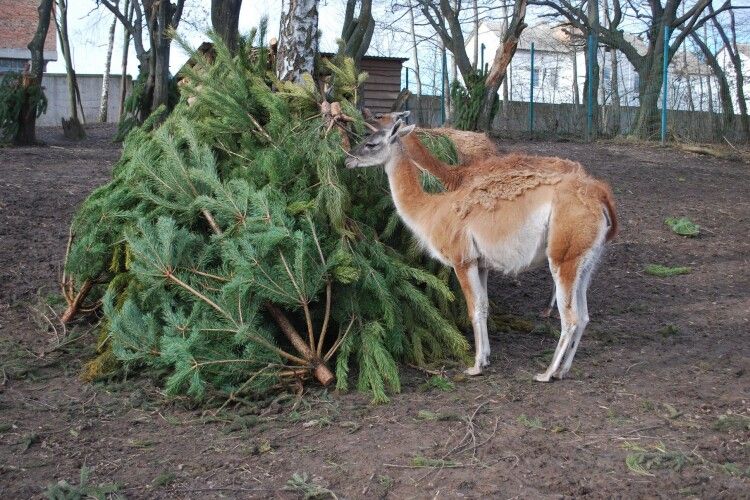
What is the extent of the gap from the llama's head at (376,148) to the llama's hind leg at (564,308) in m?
1.60

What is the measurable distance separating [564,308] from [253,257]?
2.21 metres

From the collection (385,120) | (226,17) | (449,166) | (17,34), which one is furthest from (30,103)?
(17,34)

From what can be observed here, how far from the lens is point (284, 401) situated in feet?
18.9

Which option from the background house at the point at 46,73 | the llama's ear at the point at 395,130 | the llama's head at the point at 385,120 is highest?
the background house at the point at 46,73

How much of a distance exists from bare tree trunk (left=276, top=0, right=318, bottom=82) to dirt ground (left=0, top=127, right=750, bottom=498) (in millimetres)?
2828

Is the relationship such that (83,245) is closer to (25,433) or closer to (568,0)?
(25,433)

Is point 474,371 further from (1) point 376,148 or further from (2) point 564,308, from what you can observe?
(1) point 376,148

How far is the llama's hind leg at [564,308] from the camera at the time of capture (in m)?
5.97

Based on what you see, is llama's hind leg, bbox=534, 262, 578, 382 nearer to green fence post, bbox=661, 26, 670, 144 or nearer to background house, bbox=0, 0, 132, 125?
green fence post, bbox=661, 26, 670, 144

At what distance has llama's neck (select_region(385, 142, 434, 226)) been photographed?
21.7 feet

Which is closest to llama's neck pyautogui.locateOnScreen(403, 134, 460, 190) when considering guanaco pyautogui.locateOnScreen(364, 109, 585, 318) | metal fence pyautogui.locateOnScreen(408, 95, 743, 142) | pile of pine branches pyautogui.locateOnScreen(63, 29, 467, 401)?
guanaco pyautogui.locateOnScreen(364, 109, 585, 318)

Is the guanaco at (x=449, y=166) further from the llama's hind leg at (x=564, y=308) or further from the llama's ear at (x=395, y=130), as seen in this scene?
the llama's hind leg at (x=564, y=308)

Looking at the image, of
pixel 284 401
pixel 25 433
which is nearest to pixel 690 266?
pixel 284 401

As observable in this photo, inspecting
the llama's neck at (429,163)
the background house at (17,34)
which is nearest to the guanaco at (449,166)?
the llama's neck at (429,163)
